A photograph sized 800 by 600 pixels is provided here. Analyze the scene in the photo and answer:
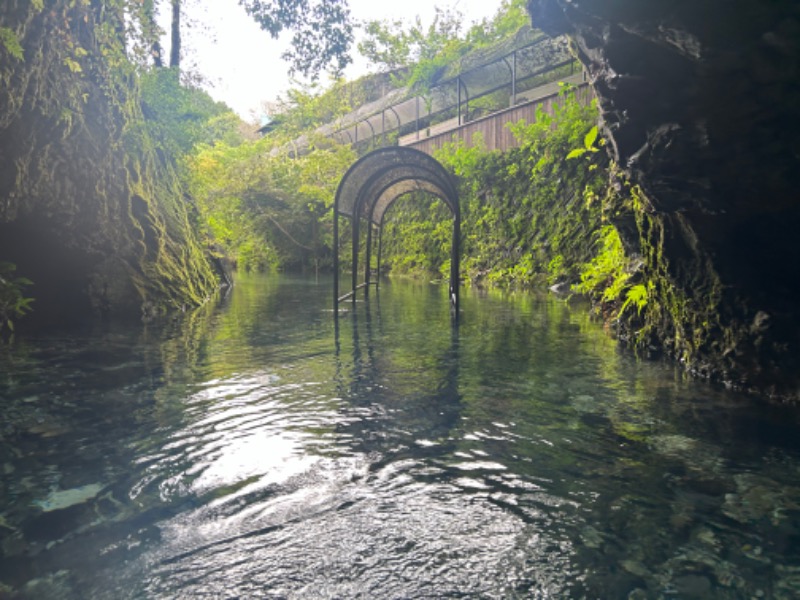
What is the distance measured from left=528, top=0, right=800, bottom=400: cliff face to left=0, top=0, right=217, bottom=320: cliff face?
5597 millimetres

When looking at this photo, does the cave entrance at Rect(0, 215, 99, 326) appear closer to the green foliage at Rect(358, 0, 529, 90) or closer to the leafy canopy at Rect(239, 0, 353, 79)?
the leafy canopy at Rect(239, 0, 353, 79)

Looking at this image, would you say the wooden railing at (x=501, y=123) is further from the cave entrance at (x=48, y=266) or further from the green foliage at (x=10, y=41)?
the green foliage at (x=10, y=41)

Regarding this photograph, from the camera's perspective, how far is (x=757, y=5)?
252 cm

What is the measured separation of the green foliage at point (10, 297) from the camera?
7.48 metres

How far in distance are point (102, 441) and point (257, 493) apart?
1.34 metres

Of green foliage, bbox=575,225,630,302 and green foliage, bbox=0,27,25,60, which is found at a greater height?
green foliage, bbox=0,27,25,60

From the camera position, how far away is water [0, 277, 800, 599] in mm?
1939

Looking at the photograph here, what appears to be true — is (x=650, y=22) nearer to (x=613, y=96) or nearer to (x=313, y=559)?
(x=613, y=96)

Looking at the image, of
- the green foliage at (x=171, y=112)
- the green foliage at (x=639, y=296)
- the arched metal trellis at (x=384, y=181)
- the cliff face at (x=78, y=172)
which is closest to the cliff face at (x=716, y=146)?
the green foliage at (x=639, y=296)

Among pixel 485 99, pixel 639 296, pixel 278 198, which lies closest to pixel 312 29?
pixel 639 296

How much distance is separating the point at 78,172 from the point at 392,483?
793 centimetres

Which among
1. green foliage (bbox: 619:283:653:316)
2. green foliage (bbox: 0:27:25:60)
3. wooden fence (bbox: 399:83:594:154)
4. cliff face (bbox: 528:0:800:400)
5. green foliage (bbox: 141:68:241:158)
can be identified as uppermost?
wooden fence (bbox: 399:83:594:154)

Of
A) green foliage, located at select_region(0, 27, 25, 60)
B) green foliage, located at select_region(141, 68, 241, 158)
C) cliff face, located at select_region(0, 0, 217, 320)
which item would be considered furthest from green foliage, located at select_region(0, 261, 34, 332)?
green foliage, located at select_region(141, 68, 241, 158)

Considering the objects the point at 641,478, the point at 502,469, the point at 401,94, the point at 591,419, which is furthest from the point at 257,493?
the point at 401,94
